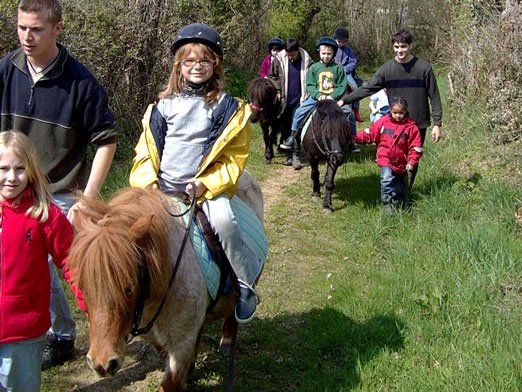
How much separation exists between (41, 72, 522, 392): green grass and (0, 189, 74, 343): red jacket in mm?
1235

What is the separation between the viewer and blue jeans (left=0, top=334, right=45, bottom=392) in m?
2.71

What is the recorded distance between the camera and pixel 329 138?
7234mm

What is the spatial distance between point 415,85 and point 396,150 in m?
0.85

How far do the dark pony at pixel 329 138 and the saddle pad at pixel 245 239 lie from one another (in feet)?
11.5

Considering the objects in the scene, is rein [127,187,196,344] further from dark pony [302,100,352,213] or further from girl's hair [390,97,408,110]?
dark pony [302,100,352,213]

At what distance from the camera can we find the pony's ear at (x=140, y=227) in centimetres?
253

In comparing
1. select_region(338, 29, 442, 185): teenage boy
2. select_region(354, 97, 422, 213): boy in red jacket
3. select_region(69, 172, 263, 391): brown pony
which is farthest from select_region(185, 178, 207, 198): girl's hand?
select_region(338, 29, 442, 185): teenage boy

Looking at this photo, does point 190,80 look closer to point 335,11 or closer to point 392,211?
→ point 392,211

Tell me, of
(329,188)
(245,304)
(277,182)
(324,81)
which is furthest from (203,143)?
(324,81)

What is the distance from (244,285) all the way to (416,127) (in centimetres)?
398

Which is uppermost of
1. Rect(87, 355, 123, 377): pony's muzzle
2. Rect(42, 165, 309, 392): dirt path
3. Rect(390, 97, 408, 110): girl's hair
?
Rect(390, 97, 408, 110): girl's hair

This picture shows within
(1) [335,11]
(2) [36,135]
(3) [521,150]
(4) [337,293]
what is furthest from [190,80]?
(1) [335,11]

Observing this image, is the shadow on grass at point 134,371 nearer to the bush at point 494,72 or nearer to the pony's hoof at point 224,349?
the pony's hoof at point 224,349

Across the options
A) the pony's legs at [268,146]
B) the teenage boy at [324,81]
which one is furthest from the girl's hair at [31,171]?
the pony's legs at [268,146]
